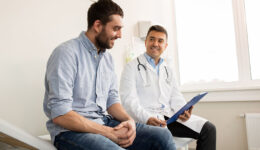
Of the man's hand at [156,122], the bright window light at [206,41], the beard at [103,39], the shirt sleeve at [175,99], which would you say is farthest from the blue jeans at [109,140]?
the bright window light at [206,41]

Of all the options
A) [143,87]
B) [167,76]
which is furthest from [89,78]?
[167,76]

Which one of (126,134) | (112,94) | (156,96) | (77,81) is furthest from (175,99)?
(77,81)

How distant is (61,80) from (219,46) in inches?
88.3

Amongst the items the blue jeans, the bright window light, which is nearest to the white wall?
the blue jeans

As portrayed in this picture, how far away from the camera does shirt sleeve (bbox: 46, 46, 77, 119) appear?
39.1 inches

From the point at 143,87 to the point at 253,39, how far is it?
5.08 feet

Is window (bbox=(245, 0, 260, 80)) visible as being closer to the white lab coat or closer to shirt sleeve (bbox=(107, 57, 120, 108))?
the white lab coat

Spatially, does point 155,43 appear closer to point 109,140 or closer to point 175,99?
point 175,99

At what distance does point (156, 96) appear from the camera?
6.07 ft

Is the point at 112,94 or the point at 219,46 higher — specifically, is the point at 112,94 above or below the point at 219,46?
below

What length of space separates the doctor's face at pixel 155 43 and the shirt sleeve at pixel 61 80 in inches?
37.7

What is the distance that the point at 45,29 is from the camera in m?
1.55

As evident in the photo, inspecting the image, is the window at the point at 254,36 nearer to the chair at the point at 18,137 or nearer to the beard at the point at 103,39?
the beard at the point at 103,39

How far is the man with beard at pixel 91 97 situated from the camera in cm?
99
